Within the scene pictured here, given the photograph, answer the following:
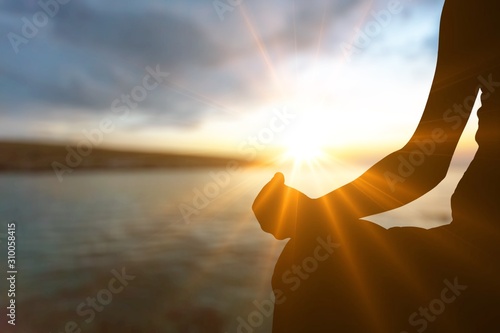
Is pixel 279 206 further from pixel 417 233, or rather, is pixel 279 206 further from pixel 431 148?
pixel 431 148

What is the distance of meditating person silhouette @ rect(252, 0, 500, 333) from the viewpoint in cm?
176

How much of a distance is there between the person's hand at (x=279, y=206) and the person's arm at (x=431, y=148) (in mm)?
136

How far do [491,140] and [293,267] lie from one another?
1.25 metres

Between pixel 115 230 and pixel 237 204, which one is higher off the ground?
pixel 237 204

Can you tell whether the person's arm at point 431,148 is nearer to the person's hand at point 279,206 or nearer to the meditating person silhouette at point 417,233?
the meditating person silhouette at point 417,233

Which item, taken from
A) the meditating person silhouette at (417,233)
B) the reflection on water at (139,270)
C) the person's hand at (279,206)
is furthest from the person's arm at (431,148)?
the reflection on water at (139,270)

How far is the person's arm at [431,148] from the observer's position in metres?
1.86

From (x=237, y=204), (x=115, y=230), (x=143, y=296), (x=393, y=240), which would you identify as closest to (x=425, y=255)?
(x=393, y=240)

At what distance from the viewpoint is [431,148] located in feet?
6.06

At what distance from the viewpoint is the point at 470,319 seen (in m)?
1.78

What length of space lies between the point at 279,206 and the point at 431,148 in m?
0.90

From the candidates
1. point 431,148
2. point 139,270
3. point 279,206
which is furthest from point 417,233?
point 139,270

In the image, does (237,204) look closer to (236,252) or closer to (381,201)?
(236,252)

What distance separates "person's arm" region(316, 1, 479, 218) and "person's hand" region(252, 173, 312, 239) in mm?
136
